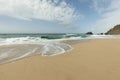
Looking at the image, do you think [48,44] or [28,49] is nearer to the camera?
[28,49]

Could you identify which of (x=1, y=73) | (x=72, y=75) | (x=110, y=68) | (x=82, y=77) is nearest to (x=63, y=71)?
(x=72, y=75)

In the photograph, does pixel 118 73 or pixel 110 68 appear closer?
pixel 118 73

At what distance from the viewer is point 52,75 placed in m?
3.36

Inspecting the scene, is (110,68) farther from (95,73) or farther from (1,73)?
(1,73)

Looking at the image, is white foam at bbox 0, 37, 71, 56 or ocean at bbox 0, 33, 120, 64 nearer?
ocean at bbox 0, 33, 120, 64

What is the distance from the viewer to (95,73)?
11.2 ft

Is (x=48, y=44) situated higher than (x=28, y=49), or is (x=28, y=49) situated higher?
(x=28, y=49)

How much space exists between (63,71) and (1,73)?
1751mm

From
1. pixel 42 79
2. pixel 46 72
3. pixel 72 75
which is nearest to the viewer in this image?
pixel 42 79

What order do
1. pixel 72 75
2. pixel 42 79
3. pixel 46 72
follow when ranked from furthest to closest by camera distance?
pixel 46 72 < pixel 72 75 < pixel 42 79

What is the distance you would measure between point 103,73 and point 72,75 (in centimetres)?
84

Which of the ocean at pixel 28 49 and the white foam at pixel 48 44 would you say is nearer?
the ocean at pixel 28 49

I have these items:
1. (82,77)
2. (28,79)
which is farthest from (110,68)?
(28,79)

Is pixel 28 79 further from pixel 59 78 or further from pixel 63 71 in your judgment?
pixel 63 71
